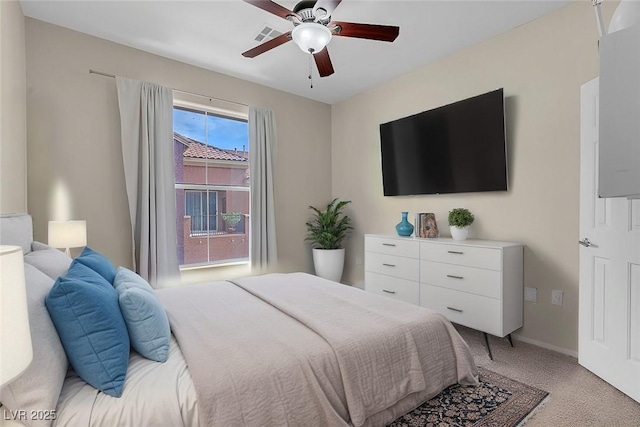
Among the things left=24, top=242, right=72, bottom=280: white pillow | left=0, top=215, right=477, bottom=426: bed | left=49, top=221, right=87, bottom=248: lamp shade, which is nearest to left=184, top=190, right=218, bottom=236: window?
left=49, top=221, right=87, bottom=248: lamp shade

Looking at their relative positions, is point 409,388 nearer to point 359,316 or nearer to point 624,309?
point 359,316

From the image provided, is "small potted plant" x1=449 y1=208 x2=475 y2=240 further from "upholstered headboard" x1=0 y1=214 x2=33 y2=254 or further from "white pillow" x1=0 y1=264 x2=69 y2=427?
"upholstered headboard" x1=0 y1=214 x2=33 y2=254

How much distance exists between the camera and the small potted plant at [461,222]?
296 centimetres

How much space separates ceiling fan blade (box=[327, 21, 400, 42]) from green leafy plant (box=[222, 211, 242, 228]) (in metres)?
2.49

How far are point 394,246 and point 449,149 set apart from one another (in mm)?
1129

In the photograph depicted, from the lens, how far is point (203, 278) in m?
3.72

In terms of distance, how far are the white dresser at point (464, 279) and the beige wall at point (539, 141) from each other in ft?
0.66

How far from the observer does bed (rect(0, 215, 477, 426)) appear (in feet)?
3.57

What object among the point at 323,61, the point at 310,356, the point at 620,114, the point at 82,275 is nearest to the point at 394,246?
the point at 323,61

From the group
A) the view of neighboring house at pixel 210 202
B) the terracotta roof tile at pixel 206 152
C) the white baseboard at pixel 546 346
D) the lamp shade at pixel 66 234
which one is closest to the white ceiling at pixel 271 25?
the terracotta roof tile at pixel 206 152

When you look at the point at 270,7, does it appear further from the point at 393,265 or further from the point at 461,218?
the point at 393,265

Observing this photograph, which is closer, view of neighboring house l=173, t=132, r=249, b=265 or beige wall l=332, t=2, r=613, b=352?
beige wall l=332, t=2, r=613, b=352

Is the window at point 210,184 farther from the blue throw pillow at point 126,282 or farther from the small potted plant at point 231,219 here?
the blue throw pillow at point 126,282

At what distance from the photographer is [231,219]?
396cm
